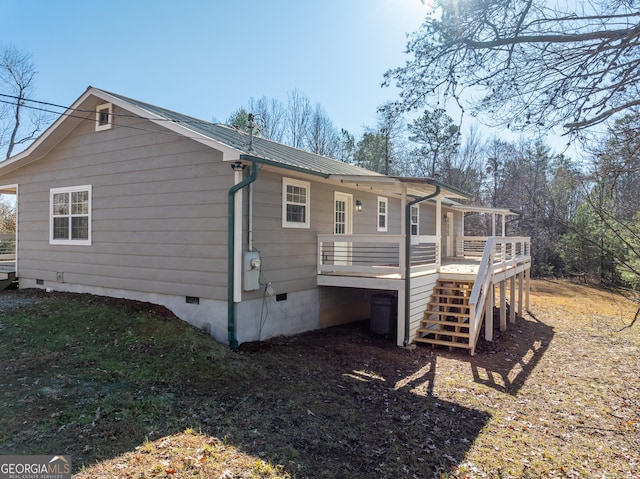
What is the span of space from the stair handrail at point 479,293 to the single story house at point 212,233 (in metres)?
0.03

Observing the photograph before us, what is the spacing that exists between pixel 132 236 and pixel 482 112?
7.01 meters

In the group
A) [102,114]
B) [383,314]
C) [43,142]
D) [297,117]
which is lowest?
[383,314]

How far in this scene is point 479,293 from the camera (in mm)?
8258

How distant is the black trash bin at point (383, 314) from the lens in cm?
852

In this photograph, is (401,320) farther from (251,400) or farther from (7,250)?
(7,250)

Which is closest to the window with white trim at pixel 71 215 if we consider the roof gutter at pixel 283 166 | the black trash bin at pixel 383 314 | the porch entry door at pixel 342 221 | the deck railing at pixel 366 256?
the roof gutter at pixel 283 166

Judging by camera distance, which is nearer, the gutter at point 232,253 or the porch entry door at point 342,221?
the gutter at point 232,253

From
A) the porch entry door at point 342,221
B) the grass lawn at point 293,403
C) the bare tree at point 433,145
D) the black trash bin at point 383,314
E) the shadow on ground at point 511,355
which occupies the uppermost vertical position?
the bare tree at point 433,145

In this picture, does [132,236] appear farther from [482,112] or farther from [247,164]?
[482,112]

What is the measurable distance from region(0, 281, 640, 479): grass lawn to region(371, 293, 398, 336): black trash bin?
0.29 metres

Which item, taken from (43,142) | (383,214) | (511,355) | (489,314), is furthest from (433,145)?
(43,142)

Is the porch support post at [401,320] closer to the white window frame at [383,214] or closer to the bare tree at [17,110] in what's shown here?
the white window frame at [383,214]

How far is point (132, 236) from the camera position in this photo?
8422 mm

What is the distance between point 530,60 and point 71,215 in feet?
32.1
